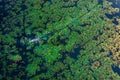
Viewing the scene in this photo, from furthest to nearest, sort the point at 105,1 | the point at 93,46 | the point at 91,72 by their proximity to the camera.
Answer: the point at 105,1 → the point at 93,46 → the point at 91,72

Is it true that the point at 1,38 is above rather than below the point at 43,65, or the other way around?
above

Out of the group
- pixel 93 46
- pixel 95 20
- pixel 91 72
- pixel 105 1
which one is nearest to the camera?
pixel 91 72

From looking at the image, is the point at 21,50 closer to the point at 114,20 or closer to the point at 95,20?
the point at 95,20

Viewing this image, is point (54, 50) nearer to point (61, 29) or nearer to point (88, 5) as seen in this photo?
point (61, 29)

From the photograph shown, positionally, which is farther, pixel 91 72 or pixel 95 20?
pixel 95 20

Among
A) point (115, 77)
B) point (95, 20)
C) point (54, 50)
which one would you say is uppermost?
point (95, 20)

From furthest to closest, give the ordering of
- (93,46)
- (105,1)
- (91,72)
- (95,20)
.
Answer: (105,1), (95,20), (93,46), (91,72)

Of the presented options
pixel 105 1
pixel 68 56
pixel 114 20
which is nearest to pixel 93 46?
pixel 68 56

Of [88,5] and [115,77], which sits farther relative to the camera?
[88,5]

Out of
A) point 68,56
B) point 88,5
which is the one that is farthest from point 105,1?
point 68,56
